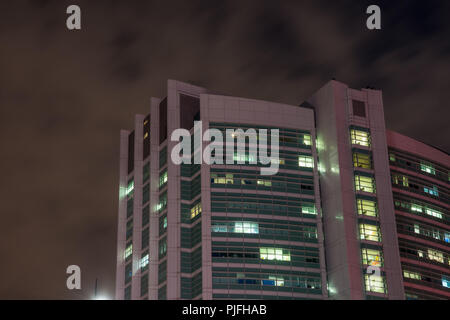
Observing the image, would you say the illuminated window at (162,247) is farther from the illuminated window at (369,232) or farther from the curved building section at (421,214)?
the curved building section at (421,214)

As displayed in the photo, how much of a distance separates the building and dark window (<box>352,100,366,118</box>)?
1.22ft

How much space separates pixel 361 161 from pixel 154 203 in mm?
49399

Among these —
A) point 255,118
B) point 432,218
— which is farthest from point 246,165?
point 432,218

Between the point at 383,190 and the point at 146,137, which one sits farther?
the point at 146,137

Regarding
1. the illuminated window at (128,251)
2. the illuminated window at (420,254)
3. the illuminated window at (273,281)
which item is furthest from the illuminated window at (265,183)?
the illuminated window at (128,251)

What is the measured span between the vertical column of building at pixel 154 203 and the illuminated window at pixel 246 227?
2072 cm

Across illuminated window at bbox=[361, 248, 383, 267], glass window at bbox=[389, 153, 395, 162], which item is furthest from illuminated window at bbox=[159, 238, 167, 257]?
glass window at bbox=[389, 153, 395, 162]

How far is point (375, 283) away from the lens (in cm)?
16275

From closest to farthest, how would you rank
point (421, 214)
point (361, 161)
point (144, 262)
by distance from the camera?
point (361, 161), point (144, 262), point (421, 214)

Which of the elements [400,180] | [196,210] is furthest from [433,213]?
[196,210]

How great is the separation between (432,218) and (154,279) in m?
68.8

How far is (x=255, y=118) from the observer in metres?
179

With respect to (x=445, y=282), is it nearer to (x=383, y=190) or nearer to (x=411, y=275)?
(x=411, y=275)

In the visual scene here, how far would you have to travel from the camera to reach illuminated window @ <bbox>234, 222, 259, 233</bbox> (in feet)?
545
